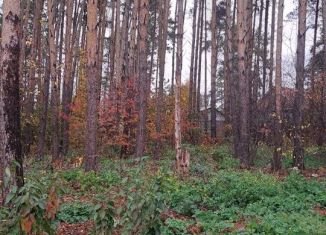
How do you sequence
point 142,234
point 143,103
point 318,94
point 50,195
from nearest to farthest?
point 50,195, point 142,234, point 143,103, point 318,94

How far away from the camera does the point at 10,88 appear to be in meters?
7.64

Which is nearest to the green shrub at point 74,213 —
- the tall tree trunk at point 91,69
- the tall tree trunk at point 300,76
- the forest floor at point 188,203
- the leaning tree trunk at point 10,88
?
the forest floor at point 188,203

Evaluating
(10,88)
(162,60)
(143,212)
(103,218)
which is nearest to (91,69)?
(10,88)

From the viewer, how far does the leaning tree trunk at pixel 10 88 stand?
7484 millimetres

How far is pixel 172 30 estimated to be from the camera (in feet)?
137

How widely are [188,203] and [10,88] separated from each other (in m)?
4.05

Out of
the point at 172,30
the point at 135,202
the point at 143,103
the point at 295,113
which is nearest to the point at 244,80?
the point at 295,113

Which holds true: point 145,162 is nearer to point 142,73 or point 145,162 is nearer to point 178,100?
point 178,100

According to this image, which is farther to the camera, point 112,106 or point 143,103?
point 112,106

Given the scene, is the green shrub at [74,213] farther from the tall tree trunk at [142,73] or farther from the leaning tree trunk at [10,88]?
the tall tree trunk at [142,73]

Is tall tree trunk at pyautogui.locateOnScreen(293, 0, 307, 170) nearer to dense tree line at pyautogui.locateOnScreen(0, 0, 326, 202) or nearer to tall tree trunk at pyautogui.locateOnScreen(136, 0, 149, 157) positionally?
dense tree line at pyautogui.locateOnScreen(0, 0, 326, 202)

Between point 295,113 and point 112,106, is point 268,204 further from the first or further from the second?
point 112,106

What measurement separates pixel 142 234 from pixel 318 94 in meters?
19.2

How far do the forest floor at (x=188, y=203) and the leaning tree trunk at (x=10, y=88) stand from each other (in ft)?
2.13
